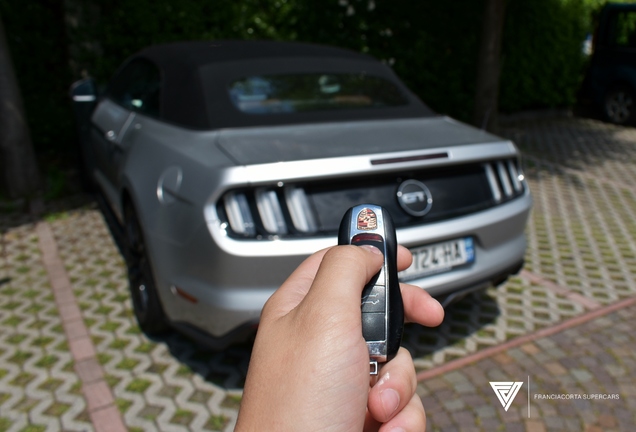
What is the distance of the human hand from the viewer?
0.96 m

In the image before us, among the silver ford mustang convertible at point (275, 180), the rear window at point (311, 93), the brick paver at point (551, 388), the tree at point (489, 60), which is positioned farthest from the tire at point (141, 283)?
the tree at point (489, 60)

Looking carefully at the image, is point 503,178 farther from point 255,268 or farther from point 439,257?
point 255,268

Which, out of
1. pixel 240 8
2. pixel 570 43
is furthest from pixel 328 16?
pixel 570 43

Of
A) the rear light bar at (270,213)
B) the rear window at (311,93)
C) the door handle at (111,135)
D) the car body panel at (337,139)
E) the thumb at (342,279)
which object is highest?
the thumb at (342,279)

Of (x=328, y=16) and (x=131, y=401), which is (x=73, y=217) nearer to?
(x=131, y=401)

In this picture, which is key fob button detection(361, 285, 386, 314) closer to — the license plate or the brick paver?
the license plate

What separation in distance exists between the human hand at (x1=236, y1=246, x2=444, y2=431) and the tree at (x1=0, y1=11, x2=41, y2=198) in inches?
233

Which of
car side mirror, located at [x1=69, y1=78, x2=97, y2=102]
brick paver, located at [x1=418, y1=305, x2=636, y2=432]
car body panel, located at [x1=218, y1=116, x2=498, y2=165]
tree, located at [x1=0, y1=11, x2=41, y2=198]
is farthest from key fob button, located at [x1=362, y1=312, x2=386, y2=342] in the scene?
tree, located at [x1=0, y1=11, x2=41, y2=198]

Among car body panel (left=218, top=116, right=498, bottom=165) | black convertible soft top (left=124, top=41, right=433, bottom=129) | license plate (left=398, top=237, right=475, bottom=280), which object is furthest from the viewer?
black convertible soft top (left=124, top=41, right=433, bottom=129)

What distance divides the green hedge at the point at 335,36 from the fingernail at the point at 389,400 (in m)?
7.10

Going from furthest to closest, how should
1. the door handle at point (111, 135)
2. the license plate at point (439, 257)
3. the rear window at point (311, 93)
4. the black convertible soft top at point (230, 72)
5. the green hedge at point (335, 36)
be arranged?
the green hedge at point (335, 36)
the door handle at point (111, 135)
the rear window at point (311, 93)
the black convertible soft top at point (230, 72)
the license plate at point (439, 257)

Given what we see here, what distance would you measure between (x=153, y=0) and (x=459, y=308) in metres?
5.69

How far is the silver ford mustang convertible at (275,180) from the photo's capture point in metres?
2.53

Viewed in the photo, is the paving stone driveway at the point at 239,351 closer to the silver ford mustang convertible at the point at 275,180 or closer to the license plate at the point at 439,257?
the silver ford mustang convertible at the point at 275,180
